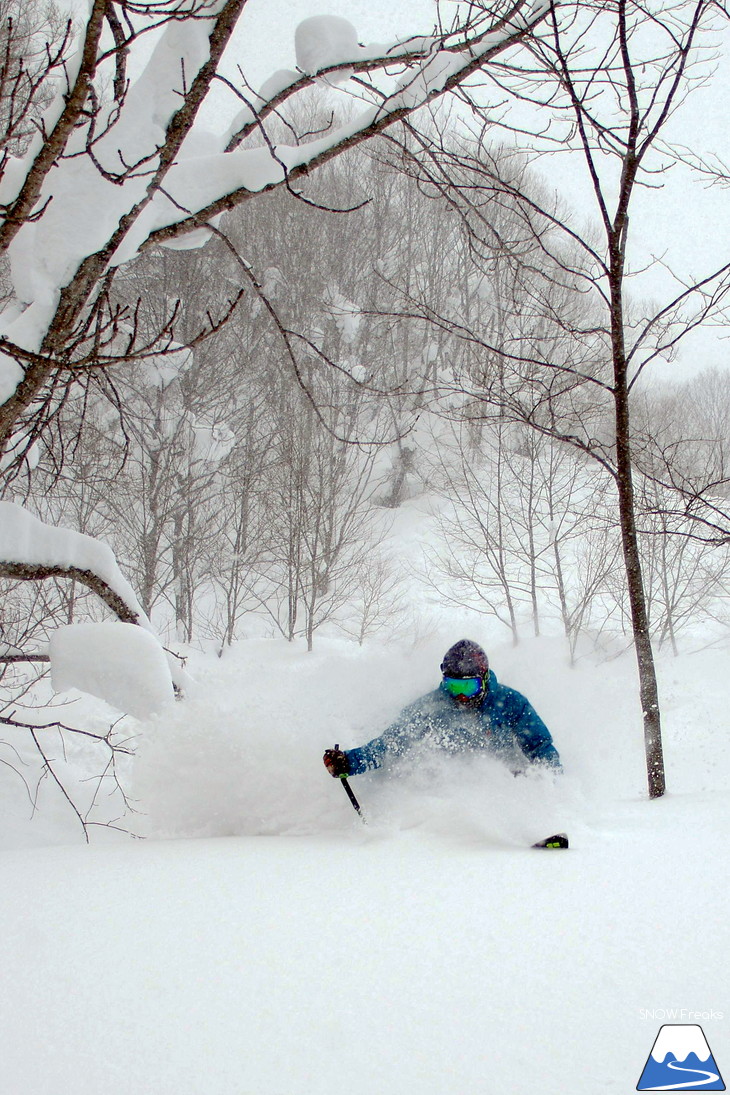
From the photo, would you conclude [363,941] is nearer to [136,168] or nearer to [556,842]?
[556,842]

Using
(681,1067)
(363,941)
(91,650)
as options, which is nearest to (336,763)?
(91,650)

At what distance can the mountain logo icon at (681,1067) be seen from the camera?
125cm

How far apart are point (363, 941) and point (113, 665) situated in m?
2.08

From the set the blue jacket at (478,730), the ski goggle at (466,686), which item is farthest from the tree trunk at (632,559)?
the ski goggle at (466,686)

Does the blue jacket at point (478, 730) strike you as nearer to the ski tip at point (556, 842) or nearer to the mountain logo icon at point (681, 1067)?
the ski tip at point (556, 842)

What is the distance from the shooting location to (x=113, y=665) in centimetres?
341

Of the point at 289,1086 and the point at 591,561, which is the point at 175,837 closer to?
the point at 289,1086

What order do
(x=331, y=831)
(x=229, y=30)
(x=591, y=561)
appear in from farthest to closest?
(x=591, y=561) → (x=331, y=831) → (x=229, y=30)

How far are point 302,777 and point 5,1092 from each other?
2.62 meters

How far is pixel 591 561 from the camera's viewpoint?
15375 mm

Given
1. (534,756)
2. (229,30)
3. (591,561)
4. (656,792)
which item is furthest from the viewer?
(591,561)

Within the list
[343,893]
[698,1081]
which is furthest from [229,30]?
[698,1081]

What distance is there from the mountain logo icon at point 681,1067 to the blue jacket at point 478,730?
2416 mm

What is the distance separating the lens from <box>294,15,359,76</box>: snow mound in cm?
303
